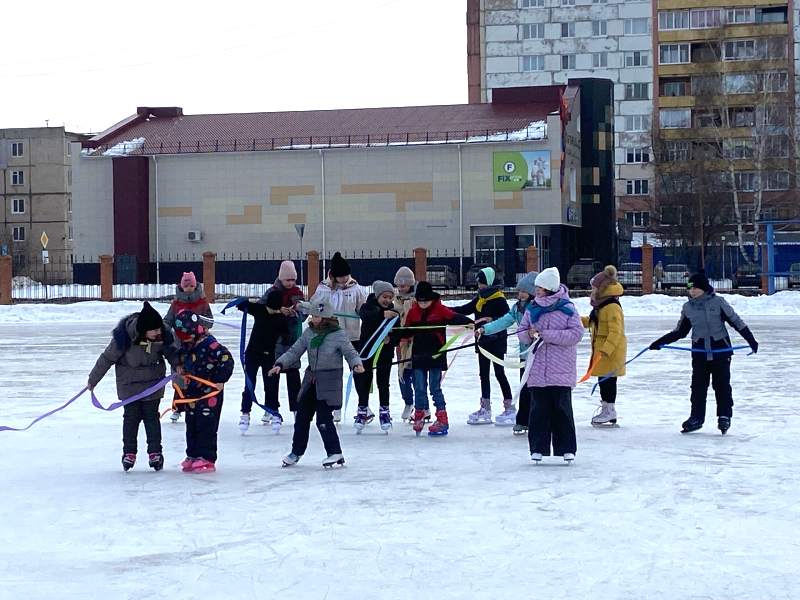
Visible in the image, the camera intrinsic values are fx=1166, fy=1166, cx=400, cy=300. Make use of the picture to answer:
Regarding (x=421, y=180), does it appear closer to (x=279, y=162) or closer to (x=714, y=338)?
(x=279, y=162)

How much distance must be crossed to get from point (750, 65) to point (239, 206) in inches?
1183

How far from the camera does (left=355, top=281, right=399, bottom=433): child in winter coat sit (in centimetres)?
1141

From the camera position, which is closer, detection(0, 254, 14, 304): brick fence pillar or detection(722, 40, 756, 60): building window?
detection(0, 254, 14, 304): brick fence pillar

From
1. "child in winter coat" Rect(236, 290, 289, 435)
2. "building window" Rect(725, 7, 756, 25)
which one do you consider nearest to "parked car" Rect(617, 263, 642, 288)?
"child in winter coat" Rect(236, 290, 289, 435)

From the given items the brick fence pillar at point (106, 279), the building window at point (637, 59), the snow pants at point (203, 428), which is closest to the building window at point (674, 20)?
the building window at point (637, 59)

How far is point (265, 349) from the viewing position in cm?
1159

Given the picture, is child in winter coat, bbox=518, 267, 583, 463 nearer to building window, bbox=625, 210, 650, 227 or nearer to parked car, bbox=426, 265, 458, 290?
parked car, bbox=426, 265, 458, 290

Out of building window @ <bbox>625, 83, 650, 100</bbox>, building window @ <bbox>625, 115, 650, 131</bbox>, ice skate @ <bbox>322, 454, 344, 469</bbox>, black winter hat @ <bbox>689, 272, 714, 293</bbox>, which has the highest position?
building window @ <bbox>625, 83, 650, 100</bbox>

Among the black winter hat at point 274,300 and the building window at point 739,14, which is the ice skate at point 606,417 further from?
the building window at point 739,14

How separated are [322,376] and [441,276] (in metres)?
36.7

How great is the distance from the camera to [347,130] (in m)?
51.4

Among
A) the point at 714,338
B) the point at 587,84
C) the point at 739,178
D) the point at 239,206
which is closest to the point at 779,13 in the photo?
the point at 739,178

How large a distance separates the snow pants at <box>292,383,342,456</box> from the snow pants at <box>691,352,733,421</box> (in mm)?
3803

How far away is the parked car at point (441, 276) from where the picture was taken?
45344 millimetres
